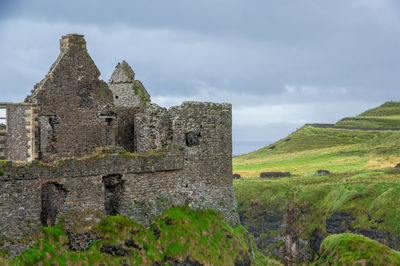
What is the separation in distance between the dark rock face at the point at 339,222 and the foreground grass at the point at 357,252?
16414 millimetres

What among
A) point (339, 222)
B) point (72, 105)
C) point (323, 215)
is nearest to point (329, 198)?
point (323, 215)

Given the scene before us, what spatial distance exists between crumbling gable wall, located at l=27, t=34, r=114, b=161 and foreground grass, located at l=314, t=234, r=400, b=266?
535 inches

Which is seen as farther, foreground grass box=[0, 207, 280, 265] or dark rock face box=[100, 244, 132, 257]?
dark rock face box=[100, 244, 132, 257]

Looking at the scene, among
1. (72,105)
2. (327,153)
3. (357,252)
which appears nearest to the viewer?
(357,252)

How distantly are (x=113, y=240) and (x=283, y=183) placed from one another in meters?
39.5

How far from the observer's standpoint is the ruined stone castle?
78.4ft

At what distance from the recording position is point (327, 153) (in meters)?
101

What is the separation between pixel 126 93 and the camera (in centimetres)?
3234

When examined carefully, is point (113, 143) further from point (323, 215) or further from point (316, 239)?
point (323, 215)

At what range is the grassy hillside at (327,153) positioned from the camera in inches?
3258

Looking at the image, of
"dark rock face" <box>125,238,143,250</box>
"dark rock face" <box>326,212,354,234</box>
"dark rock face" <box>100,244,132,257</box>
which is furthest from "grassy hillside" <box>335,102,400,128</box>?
"dark rock face" <box>100,244,132,257</box>

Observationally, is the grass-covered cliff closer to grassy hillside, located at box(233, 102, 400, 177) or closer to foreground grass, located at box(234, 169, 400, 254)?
foreground grass, located at box(234, 169, 400, 254)

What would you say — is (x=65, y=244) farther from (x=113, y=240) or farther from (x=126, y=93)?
(x=126, y=93)

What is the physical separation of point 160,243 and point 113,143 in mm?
7569
